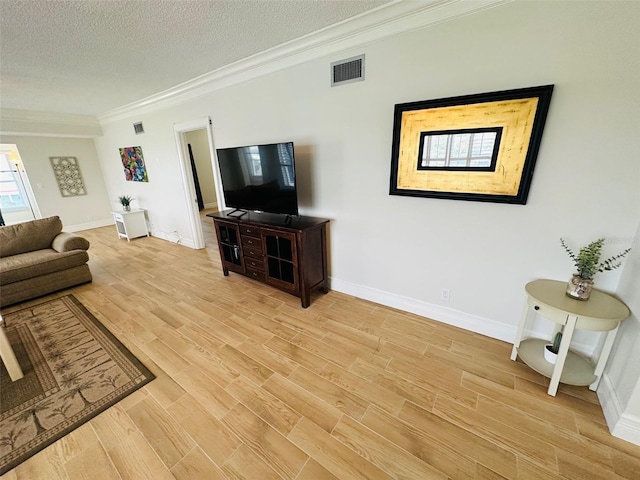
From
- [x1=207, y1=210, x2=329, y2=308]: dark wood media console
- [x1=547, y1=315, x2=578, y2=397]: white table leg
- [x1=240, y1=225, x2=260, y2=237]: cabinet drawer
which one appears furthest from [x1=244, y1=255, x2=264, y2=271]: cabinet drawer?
[x1=547, y1=315, x2=578, y2=397]: white table leg

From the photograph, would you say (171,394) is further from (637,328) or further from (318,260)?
(637,328)

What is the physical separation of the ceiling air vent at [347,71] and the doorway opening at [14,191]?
707cm

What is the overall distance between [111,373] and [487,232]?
302 cm

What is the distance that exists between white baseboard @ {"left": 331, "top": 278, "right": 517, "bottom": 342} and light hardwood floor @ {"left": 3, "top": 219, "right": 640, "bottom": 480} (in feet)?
0.28

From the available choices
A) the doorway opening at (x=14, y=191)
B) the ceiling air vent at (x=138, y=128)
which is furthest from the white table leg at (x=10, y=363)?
the doorway opening at (x=14, y=191)

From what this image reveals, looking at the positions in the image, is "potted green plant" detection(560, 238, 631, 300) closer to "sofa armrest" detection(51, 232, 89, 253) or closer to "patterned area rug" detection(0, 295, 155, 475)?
"patterned area rug" detection(0, 295, 155, 475)

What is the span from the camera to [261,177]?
106 inches

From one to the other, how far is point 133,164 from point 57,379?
459cm

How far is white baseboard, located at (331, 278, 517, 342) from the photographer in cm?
207

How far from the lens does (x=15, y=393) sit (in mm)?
1712

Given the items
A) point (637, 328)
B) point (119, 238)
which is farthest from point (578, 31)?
point (119, 238)

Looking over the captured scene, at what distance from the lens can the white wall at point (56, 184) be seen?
541 cm

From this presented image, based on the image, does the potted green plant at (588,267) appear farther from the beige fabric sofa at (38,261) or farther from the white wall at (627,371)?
the beige fabric sofa at (38,261)

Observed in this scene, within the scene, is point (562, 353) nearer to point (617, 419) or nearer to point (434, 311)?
point (617, 419)
